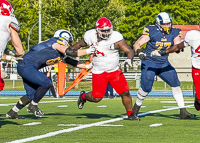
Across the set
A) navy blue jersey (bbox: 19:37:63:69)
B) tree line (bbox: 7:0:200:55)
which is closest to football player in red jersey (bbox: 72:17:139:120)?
navy blue jersey (bbox: 19:37:63:69)

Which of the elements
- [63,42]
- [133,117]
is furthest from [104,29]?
[133,117]

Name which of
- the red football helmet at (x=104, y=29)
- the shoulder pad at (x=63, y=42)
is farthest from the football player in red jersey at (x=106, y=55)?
the shoulder pad at (x=63, y=42)

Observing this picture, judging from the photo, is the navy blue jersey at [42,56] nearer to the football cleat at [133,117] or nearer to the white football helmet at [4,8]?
the white football helmet at [4,8]

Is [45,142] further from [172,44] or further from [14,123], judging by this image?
[172,44]

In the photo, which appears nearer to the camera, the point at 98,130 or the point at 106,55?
the point at 98,130

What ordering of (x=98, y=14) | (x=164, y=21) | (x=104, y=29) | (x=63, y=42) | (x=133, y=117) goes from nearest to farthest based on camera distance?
1. (x=104, y=29)
2. (x=63, y=42)
3. (x=133, y=117)
4. (x=164, y=21)
5. (x=98, y=14)

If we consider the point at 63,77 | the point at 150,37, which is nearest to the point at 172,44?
the point at 150,37

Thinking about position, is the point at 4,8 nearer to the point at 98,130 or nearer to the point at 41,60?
the point at 41,60

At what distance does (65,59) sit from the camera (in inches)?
390

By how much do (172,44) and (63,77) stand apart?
397 inches

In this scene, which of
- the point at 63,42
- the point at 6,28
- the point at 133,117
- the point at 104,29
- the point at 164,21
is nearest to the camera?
the point at 6,28

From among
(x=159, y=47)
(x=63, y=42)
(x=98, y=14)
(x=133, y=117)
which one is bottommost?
(x=133, y=117)

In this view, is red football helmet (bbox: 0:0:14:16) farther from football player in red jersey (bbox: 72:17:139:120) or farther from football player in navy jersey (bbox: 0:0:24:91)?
football player in red jersey (bbox: 72:17:139:120)

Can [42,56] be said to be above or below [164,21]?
below
